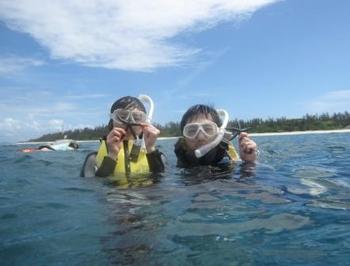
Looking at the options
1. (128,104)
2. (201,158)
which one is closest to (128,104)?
(128,104)

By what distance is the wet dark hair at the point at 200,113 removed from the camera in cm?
664

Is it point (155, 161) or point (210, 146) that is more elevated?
point (210, 146)

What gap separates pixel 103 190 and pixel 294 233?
2.51 m

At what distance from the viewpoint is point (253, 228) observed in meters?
3.21

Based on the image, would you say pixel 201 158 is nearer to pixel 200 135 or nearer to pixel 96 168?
pixel 200 135

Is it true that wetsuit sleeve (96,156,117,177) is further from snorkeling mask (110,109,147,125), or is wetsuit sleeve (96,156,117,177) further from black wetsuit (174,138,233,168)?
black wetsuit (174,138,233,168)

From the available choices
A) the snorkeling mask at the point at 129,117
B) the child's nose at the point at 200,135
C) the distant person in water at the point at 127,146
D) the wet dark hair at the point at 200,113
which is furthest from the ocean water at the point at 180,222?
the wet dark hair at the point at 200,113

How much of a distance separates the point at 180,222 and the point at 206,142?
3.06m

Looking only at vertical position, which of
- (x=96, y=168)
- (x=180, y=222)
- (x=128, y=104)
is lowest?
(x=180, y=222)

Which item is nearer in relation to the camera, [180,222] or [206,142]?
[180,222]

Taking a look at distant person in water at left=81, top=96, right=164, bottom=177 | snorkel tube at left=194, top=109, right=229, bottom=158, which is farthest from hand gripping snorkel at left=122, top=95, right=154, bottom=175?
snorkel tube at left=194, top=109, right=229, bottom=158

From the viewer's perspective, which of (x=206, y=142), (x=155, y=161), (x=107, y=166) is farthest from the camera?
(x=206, y=142)

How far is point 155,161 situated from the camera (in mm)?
6098

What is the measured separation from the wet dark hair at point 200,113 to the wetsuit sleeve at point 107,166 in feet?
4.49
